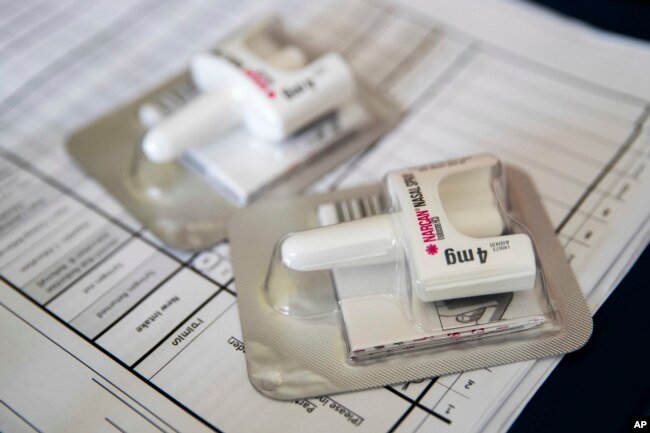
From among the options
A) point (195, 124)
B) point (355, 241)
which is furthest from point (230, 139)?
point (355, 241)

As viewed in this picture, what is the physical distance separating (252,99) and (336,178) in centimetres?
12

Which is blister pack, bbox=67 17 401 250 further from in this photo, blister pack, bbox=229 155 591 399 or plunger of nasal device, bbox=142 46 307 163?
blister pack, bbox=229 155 591 399

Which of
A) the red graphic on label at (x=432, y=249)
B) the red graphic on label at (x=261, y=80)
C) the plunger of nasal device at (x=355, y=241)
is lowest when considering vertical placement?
the plunger of nasal device at (x=355, y=241)

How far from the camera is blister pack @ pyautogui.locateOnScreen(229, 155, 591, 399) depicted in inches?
19.0

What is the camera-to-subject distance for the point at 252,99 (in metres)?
0.64

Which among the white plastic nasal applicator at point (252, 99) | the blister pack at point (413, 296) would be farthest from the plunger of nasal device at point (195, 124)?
the blister pack at point (413, 296)

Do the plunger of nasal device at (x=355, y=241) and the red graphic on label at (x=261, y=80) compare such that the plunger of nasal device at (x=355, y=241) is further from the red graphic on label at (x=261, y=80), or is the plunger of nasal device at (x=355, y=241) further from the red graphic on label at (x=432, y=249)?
the red graphic on label at (x=261, y=80)

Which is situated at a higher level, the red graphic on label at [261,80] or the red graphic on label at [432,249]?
the red graphic on label at [261,80]

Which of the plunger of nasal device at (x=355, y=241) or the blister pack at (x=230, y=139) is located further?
the blister pack at (x=230, y=139)

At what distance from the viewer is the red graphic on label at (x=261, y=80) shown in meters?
0.64

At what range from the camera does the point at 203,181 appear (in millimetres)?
661

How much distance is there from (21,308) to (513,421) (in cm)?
42

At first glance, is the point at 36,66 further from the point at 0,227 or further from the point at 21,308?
the point at 21,308

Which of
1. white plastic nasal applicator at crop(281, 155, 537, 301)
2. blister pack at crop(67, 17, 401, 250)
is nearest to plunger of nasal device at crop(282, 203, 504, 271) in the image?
white plastic nasal applicator at crop(281, 155, 537, 301)
